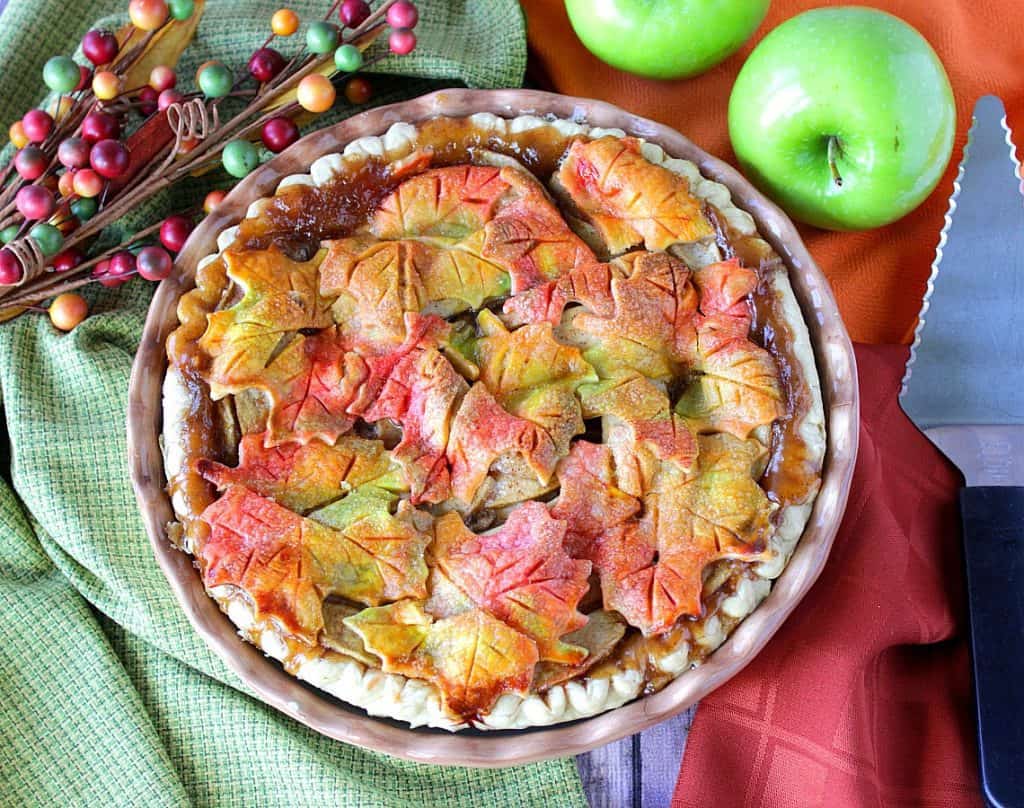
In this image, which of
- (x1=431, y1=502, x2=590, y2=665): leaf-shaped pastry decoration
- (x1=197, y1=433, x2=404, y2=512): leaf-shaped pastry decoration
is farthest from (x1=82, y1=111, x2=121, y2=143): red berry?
(x1=431, y1=502, x2=590, y2=665): leaf-shaped pastry decoration

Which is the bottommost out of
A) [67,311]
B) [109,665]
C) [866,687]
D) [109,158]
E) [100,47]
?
[866,687]

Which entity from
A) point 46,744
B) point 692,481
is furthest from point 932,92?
point 46,744

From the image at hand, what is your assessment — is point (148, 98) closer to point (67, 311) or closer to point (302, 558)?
point (67, 311)

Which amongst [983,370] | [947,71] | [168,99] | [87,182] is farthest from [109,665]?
[947,71]

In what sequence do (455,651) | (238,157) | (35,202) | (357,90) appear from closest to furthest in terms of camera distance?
(455,651)
(35,202)
(238,157)
(357,90)

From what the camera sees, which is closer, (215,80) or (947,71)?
(215,80)

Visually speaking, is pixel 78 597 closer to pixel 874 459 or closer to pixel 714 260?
pixel 714 260
